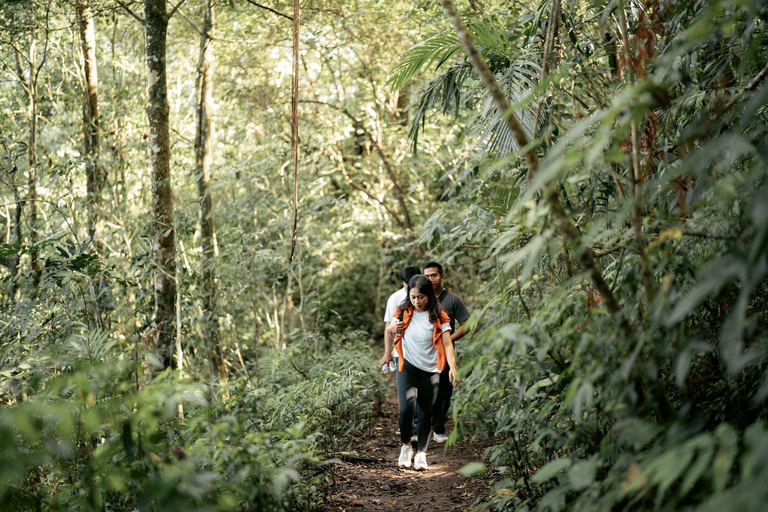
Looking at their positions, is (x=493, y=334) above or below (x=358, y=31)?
below

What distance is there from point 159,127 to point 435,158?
6.40 meters

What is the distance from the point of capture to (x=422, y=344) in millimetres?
5793

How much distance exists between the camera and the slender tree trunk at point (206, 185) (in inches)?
298

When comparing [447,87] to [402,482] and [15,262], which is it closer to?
[402,482]

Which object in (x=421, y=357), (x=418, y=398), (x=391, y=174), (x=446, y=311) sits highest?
(x=391, y=174)

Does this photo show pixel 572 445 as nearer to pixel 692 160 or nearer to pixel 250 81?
pixel 692 160

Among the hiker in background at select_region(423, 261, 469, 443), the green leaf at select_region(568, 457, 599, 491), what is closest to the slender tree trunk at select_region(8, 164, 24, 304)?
the hiker in background at select_region(423, 261, 469, 443)

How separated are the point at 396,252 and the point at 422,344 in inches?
285

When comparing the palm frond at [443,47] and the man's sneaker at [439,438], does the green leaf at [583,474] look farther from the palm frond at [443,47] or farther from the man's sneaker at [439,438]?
the man's sneaker at [439,438]

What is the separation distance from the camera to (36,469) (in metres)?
4.83

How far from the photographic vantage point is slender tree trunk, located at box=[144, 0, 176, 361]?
671 centimetres

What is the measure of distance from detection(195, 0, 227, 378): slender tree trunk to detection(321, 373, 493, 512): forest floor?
7.44ft

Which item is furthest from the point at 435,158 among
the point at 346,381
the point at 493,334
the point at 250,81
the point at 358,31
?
the point at 493,334

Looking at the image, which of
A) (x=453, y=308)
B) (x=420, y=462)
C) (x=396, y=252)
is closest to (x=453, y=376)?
(x=420, y=462)
